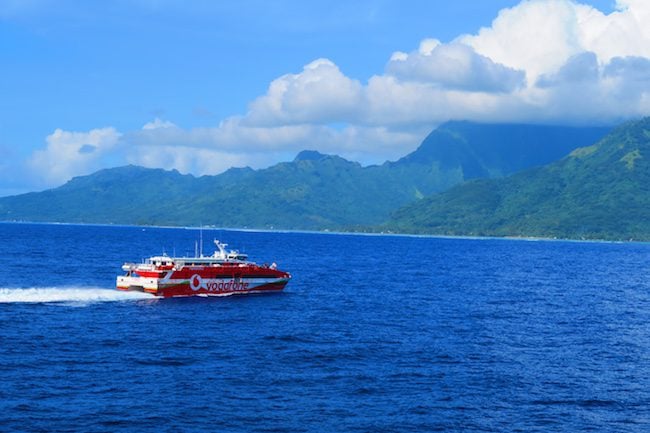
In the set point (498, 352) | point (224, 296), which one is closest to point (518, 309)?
point (498, 352)

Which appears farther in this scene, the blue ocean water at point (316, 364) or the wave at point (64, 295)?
the wave at point (64, 295)

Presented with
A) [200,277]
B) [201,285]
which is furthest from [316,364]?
[201,285]

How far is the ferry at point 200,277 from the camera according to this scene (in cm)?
12284

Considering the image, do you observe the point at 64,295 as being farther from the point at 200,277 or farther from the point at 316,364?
the point at 316,364

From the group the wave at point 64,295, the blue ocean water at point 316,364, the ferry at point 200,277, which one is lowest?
the blue ocean water at point 316,364

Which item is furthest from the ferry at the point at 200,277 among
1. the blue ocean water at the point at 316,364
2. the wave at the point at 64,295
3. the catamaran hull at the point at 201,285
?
the blue ocean water at the point at 316,364

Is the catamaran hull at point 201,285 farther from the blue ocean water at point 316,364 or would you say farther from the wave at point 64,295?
the blue ocean water at point 316,364

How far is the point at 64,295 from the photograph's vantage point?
119 metres

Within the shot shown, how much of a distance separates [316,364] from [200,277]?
59320mm

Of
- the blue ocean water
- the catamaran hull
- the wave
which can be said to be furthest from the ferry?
the blue ocean water

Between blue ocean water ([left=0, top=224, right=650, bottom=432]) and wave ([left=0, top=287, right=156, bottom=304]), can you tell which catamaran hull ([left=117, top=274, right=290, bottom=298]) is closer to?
wave ([left=0, top=287, right=156, bottom=304])

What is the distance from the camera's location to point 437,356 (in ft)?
256

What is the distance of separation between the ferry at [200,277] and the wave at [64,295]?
2.42m

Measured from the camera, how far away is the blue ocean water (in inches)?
2143
